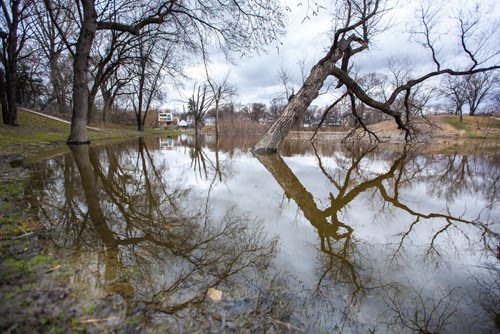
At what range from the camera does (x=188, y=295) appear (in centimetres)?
145

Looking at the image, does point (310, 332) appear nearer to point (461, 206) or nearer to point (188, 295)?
point (188, 295)

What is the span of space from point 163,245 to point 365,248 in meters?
1.77

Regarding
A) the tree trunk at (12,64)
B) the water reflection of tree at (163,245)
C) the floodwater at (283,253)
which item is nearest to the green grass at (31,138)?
the tree trunk at (12,64)

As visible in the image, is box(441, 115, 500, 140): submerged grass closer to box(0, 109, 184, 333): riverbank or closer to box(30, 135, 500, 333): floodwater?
box(30, 135, 500, 333): floodwater

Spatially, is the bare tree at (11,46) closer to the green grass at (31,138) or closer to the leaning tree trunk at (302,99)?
the green grass at (31,138)

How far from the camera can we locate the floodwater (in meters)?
1.38

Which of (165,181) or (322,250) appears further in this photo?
(165,181)

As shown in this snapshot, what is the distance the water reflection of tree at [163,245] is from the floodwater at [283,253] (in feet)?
0.04

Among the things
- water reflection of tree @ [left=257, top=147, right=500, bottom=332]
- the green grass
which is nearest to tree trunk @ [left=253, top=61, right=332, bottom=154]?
water reflection of tree @ [left=257, top=147, right=500, bottom=332]

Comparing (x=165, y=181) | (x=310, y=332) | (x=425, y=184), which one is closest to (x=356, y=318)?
(x=310, y=332)

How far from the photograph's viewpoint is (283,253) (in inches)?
81.0

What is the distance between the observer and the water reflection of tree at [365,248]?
4.70 feet

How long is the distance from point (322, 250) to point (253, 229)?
709 millimetres

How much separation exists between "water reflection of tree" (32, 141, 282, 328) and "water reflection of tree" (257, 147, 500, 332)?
0.54 metres
